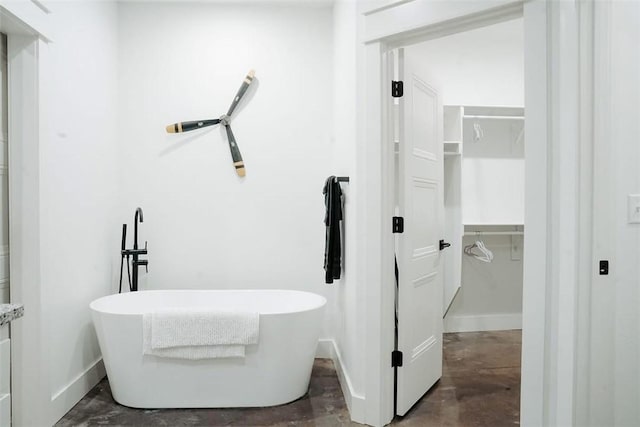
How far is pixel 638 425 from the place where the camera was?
1598mm

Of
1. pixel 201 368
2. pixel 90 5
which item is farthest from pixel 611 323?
pixel 90 5

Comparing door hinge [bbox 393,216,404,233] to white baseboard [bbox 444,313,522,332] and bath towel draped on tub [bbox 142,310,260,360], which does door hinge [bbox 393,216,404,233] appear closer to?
bath towel draped on tub [bbox 142,310,260,360]

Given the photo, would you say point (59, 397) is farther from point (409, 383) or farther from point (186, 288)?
point (409, 383)

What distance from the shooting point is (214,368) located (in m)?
2.57

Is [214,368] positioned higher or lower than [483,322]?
higher

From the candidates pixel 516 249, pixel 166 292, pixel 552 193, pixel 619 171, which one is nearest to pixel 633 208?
pixel 619 171

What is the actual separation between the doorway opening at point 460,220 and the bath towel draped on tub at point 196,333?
2.85 ft

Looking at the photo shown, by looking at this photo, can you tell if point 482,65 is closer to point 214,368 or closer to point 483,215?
point 483,215

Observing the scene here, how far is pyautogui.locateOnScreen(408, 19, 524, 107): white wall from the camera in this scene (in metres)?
3.97

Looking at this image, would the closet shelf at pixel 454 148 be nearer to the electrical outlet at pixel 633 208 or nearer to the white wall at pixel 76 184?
the electrical outlet at pixel 633 208

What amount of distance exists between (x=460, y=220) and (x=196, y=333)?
2.37m

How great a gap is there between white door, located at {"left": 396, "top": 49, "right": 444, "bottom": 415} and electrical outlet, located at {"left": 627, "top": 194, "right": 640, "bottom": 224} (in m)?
1.06

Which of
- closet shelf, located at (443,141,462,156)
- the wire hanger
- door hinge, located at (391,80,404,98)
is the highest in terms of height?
door hinge, located at (391,80,404,98)

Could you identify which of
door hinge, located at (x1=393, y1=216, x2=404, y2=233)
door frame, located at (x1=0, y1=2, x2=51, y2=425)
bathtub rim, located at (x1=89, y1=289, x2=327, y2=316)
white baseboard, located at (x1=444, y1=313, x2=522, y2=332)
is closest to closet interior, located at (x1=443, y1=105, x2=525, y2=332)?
white baseboard, located at (x1=444, y1=313, x2=522, y2=332)
